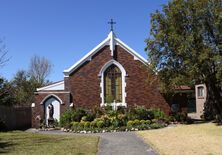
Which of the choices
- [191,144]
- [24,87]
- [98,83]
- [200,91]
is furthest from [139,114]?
[24,87]

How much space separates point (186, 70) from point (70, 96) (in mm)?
11210

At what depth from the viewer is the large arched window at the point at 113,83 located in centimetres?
3247

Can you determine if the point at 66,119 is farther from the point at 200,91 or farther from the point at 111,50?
the point at 200,91

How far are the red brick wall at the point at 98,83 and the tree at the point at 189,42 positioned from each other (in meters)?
4.39

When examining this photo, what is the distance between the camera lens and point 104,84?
32562mm

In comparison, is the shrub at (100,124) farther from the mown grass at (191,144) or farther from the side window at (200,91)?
the side window at (200,91)

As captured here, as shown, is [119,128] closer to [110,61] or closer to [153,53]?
[153,53]

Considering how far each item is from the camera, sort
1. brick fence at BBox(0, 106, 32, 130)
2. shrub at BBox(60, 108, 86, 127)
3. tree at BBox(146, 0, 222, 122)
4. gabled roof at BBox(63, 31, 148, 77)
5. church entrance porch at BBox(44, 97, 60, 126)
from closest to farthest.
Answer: tree at BBox(146, 0, 222, 122)
shrub at BBox(60, 108, 86, 127)
brick fence at BBox(0, 106, 32, 130)
church entrance porch at BBox(44, 97, 60, 126)
gabled roof at BBox(63, 31, 148, 77)

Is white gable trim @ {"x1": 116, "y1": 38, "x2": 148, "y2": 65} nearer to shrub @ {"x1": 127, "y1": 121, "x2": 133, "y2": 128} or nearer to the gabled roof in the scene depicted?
the gabled roof

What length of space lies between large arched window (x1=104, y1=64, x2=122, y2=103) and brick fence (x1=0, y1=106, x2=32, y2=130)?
340 inches

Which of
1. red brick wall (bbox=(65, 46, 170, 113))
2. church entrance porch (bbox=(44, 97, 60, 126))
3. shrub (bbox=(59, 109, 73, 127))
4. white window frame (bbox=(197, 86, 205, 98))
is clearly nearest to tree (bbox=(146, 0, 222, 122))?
red brick wall (bbox=(65, 46, 170, 113))

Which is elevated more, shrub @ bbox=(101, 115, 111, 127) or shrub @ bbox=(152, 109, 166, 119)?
shrub @ bbox=(152, 109, 166, 119)

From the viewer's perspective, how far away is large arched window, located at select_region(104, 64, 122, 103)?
3247 centimetres

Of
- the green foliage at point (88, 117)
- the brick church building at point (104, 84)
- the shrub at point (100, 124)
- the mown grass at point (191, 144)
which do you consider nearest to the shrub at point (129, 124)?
the shrub at point (100, 124)
